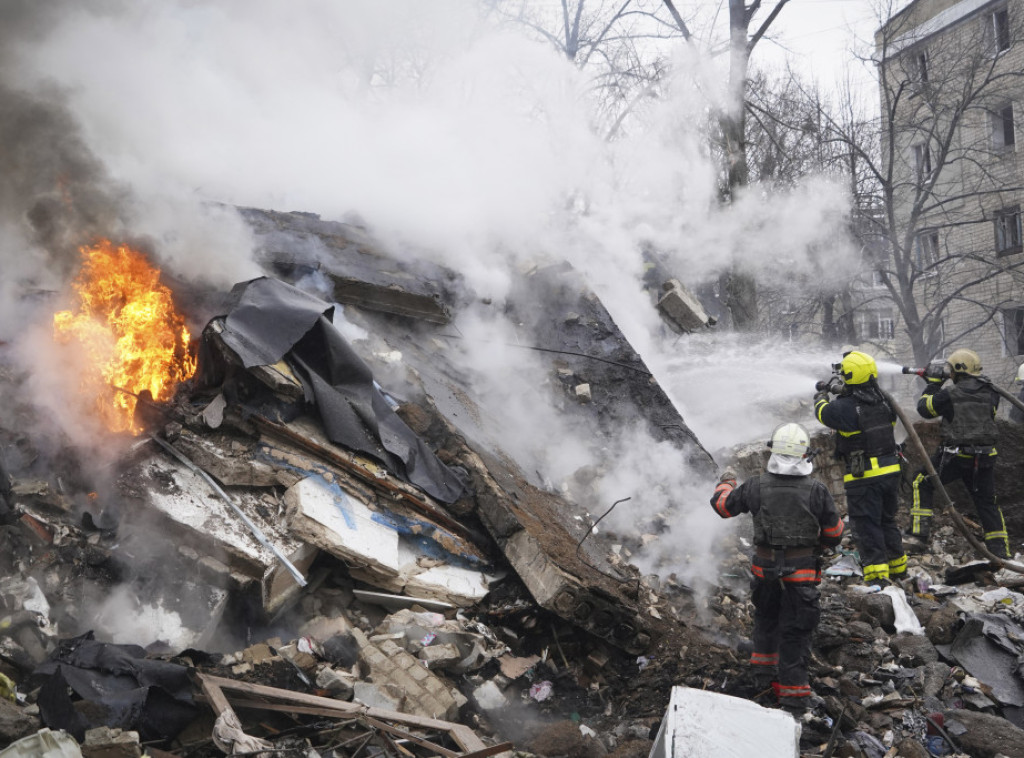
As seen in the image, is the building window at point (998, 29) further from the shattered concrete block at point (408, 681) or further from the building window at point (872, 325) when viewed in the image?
the shattered concrete block at point (408, 681)

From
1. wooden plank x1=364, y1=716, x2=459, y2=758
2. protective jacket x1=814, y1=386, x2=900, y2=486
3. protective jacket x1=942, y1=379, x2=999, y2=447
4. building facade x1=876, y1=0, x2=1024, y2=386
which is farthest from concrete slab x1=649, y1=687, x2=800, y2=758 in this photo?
building facade x1=876, y1=0, x2=1024, y2=386

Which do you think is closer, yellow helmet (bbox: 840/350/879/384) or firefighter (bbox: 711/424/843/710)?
firefighter (bbox: 711/424/843/710)

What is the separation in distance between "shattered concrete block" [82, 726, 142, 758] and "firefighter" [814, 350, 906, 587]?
5.47 metres

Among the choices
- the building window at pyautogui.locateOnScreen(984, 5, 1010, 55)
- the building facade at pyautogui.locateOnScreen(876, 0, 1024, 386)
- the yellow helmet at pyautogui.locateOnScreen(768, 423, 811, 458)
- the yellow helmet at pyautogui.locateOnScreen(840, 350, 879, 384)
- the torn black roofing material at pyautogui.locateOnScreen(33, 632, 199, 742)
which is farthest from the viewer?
the building window at pyautogui.locateOnScreen(984, 5, 1010, 55)

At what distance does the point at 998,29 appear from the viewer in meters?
18.5

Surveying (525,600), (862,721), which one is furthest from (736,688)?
(525,600)

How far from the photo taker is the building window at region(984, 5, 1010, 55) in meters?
16.9

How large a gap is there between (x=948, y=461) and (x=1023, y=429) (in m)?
1.25

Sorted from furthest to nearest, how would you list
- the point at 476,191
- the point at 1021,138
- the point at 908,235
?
the point at 1021,138, the point at 908,235, the point at 476,191

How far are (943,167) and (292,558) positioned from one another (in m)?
20.1

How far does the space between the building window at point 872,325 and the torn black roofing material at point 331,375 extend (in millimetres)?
20128

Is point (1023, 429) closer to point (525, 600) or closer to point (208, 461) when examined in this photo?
point (525, 600)

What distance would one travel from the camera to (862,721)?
4242 mm

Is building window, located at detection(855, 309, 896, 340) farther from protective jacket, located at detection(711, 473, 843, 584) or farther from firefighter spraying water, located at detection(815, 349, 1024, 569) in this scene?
protective jacket, located at detection(711, 473, 843, 584)
